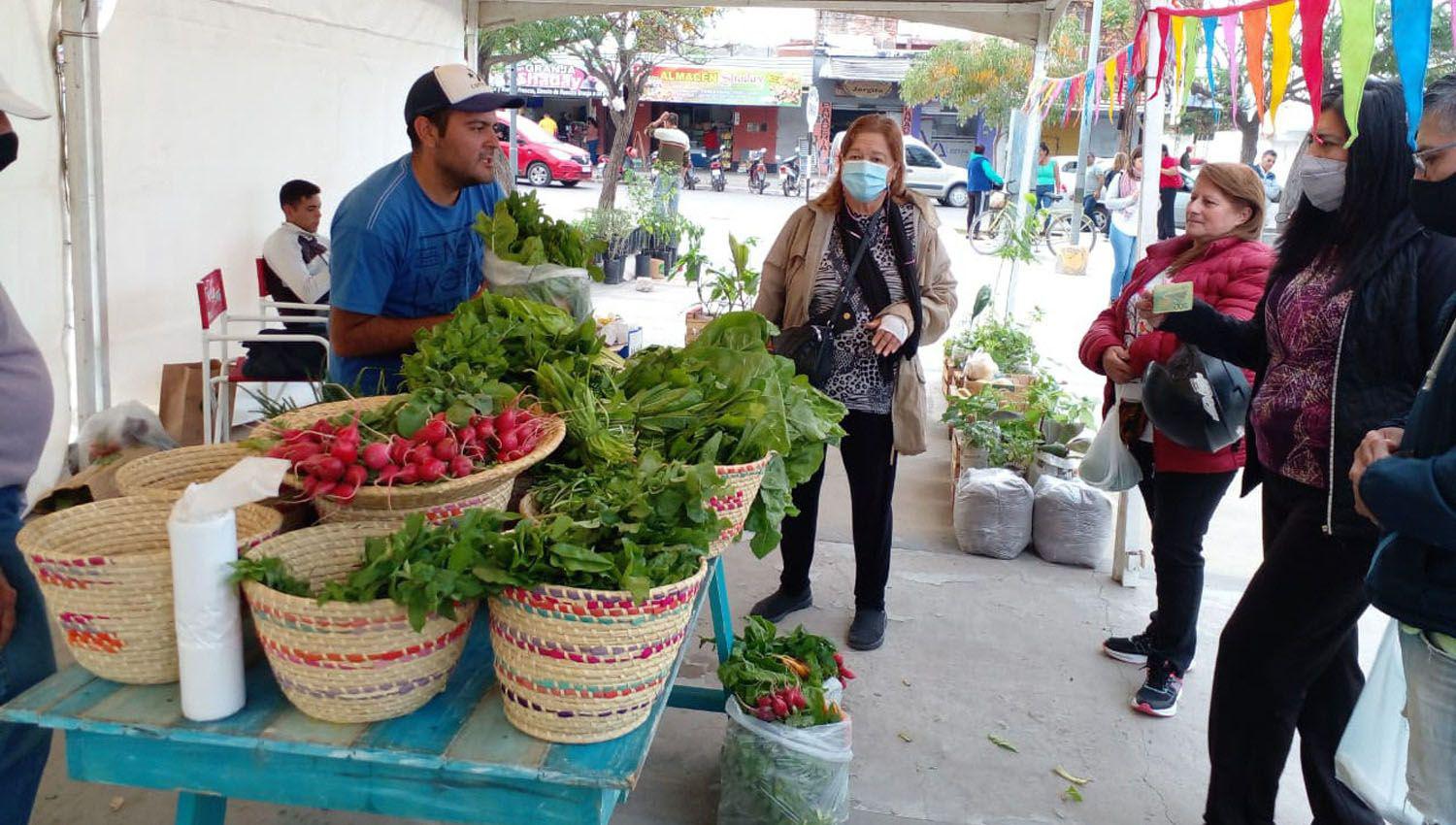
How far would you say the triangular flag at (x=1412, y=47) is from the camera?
6.51ft

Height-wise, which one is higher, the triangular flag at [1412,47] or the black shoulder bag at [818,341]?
the triangular flag at [1412,47]

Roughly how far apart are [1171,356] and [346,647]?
2712mm

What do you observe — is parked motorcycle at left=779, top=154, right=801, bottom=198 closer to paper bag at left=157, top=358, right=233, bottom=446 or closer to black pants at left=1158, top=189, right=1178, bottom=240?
black pants at left=1158, top=189, right=1178, bottom=240

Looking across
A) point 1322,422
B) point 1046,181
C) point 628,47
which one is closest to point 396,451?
point 1322,422

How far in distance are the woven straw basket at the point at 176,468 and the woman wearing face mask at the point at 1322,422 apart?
2.24 metres

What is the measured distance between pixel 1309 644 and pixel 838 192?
79.0 inches

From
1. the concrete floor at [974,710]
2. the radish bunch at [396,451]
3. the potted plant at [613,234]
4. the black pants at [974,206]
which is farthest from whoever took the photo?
the black pants at [974,206]

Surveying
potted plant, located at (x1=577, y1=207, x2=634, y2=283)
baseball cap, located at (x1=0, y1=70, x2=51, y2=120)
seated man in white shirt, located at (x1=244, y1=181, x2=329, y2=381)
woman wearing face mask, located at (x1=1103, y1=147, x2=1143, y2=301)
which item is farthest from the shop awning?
baseball cap, located at (x1=0, y1=70, x2=51, y2=120)

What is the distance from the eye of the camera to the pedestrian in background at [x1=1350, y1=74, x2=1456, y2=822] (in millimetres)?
1805

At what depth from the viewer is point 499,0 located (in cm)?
781

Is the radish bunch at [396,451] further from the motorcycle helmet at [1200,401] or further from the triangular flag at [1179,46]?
the triangular flag at [1179,46]

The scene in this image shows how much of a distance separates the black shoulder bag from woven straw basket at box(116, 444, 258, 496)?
1841mm

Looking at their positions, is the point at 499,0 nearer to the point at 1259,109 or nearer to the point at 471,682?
the point at 1259,109

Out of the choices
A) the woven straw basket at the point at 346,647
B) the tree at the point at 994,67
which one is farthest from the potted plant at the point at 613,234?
the tree at the point at 994,67
